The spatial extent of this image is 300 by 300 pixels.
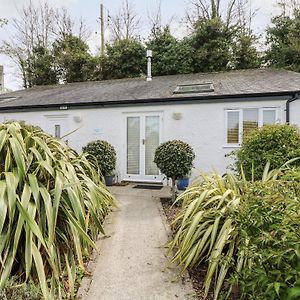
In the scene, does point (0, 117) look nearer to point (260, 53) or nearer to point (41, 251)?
point (41, 251)

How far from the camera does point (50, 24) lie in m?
24.0

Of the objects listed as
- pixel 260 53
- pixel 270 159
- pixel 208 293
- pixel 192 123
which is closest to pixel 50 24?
pixel 260 53

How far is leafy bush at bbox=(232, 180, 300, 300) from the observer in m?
1.97

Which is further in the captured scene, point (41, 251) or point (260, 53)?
point (260, 53)

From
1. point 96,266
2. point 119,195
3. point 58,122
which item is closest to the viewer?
point 96,266

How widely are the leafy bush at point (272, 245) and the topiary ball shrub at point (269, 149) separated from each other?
2840 mm

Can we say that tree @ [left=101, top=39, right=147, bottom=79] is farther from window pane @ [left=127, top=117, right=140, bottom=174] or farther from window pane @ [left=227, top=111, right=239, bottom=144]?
window pane @ [left=227, top=111, right=239, bottom=144]

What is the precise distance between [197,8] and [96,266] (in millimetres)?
21771

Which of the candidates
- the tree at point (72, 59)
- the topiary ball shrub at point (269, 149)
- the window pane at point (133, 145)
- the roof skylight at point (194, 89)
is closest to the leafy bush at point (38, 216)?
the topiary ball shrub at point (269, 149)

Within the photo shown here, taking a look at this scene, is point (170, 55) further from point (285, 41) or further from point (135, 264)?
point (135, 264)

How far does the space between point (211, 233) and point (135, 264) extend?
107 cm

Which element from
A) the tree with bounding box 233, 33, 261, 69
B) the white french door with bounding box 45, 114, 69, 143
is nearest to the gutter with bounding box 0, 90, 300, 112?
the white french door with bounding box 45, 114, 69, 143

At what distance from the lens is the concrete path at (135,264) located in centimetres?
311

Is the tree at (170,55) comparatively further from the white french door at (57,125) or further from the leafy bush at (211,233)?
the leafy bush at (211,233)
